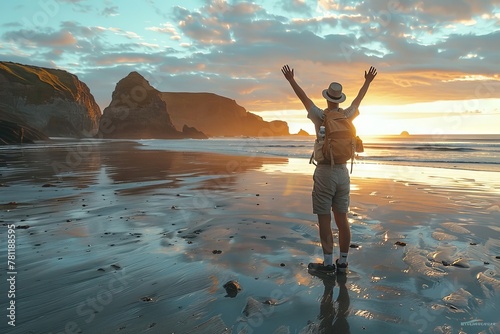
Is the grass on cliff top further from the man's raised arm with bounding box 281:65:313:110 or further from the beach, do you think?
the man's raised arm with bounding box 281:65:313:110

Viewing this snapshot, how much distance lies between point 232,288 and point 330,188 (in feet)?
6.19

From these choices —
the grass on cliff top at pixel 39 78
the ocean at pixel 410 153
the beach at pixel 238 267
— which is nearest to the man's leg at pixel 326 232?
the beach at pixel 238 267

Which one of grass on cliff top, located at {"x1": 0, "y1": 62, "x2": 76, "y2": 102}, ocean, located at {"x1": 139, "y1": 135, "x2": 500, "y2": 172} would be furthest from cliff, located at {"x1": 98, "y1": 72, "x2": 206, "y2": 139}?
ocean, located at {"x1": 139, "y1": 135, "x2": 500, "y2": 172}

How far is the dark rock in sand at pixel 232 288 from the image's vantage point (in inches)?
153

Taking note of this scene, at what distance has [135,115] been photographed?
468 ft

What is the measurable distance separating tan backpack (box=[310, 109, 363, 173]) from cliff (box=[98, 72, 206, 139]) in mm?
139283

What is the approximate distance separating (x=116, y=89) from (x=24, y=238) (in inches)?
6399

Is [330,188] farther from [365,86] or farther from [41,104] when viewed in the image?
[41,104]

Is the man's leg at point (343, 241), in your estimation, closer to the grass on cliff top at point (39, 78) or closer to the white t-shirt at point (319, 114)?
the white t-shirt at point (319, 114)

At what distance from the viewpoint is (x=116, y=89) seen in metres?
154

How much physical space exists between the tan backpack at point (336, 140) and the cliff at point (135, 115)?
139m

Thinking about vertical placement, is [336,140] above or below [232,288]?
above

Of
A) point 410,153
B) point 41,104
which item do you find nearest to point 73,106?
point 41,104

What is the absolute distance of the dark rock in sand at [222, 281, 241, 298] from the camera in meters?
3.88
